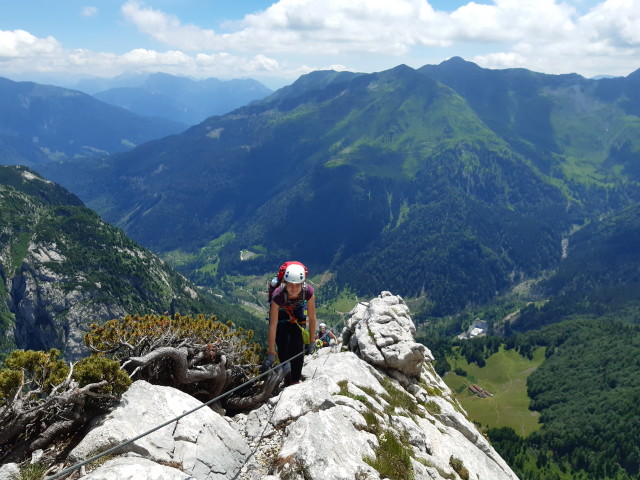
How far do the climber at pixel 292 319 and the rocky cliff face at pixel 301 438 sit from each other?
190cm

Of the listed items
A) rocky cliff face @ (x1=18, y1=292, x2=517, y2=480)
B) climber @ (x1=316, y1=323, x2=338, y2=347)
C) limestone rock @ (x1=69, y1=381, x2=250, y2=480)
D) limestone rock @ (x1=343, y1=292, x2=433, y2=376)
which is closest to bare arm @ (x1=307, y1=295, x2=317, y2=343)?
rocky cliff face @ (x1=18, y1=292, x2=517, y2=480)

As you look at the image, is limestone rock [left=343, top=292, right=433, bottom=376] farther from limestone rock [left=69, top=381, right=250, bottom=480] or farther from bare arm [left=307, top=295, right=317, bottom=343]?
limestone rock [left=69, top=381, right=250, bottom=480]

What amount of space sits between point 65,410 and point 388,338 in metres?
20.8

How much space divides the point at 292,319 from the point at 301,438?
22.8ft

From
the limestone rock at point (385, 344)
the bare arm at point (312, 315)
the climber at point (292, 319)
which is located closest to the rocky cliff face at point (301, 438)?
the climber at point (292, 319)

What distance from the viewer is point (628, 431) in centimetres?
17412

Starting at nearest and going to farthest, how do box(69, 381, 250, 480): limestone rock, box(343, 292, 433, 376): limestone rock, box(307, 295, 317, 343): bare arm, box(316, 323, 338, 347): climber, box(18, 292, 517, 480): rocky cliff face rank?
box(18, 292, 517, 480): rocky cliff face
box(69, 381, 250, 480): limestone rock
box(307, 295, 317, 343): bare arm
box(343, 292, 433, 376): limestone rock
box(316, 323, 338, 347): climber

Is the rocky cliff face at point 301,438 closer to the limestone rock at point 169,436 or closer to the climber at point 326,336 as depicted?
the limestone rock at point 169,436

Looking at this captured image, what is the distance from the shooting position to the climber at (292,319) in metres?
19.3

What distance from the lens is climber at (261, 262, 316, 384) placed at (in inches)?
758

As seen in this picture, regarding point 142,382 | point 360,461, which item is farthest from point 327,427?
point 142,382

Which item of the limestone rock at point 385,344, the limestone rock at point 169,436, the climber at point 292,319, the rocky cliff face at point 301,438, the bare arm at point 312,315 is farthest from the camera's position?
the limestone rock at point 385,344

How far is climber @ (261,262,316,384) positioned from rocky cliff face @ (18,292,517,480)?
1895 mm

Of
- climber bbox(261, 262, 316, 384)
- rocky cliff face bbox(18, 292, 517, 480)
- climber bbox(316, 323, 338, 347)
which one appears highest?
climber bbox(261, 262, 316, 384)
